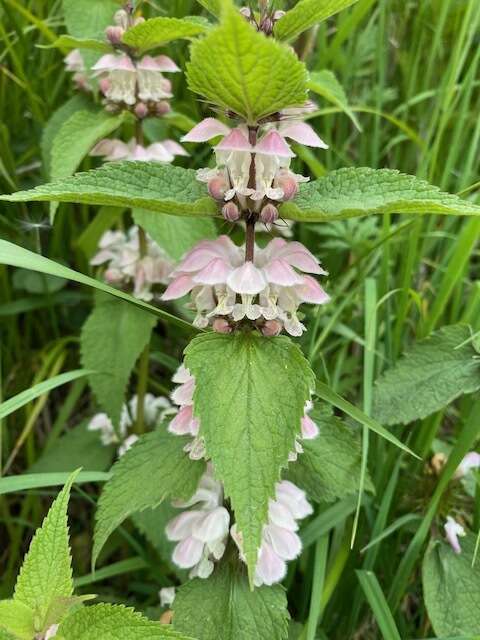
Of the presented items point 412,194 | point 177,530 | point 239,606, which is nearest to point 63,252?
point 177,530

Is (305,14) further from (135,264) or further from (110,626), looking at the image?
(135,264)

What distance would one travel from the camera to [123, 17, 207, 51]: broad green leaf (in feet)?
3.37

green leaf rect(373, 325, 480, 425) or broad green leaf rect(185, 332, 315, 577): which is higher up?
broad green leaf rect(185, 332, 315, 577)

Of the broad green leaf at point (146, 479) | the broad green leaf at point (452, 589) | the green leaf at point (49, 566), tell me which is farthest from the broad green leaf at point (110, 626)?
the broad green leaf at point (452, 589)

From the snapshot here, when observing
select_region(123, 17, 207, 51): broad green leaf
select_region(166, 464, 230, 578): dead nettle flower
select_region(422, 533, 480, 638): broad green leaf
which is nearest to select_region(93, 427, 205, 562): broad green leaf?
select_region(166, 464, 230, 578): dead nettle flower

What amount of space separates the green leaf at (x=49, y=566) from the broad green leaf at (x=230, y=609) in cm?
24

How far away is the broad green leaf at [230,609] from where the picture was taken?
0.92 m

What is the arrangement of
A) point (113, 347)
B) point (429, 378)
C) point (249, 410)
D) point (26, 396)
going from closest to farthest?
point (249, 410) < point (26, 396) < point (429, 378) < point (113, 347)

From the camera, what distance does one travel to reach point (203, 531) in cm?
96

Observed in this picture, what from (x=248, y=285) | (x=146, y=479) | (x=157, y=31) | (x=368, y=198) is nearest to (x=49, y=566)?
(x=146, y=479)

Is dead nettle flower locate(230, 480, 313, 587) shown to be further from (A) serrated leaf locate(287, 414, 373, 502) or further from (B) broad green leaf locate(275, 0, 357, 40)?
(B) broad green leaf locate(275, 0, 357, 40)

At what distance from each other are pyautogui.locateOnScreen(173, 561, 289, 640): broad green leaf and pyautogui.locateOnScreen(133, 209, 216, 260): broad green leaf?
20.3 inches

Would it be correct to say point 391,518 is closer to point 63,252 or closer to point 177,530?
point 177,530

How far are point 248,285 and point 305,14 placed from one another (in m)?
0.28
